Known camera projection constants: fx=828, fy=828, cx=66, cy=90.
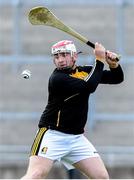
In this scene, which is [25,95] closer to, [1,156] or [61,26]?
[1,156]

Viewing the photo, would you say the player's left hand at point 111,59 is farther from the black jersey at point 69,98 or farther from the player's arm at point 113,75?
the black jersey at point 69,98

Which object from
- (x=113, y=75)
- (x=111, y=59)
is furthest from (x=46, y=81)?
(x=111, y=59)

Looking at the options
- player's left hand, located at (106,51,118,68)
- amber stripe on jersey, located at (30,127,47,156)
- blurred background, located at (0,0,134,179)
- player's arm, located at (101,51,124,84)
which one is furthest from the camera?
blurred background, located at (0,0,134,179)

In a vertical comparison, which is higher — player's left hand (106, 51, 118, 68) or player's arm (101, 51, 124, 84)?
player's left hand (106, 51, 118, 68)

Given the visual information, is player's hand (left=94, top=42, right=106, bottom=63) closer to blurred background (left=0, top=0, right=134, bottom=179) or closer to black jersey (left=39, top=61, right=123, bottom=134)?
black jersey (left=39, top=61, right=123, bottom=134)

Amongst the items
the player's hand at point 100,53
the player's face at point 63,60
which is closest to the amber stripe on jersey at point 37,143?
the player's face at point 63,60

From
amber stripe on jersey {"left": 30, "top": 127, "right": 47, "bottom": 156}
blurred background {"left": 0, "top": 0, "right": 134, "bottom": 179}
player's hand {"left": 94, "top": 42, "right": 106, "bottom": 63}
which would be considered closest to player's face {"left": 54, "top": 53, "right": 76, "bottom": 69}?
player's hand {"left": 94, "top": 42, "right": 106, "bottom": 63}

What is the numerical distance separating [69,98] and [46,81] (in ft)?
15.3

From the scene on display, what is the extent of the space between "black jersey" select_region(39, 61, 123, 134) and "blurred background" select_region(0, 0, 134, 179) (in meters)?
3.10

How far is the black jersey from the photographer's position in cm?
754

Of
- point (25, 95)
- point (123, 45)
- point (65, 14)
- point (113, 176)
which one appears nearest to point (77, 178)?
point (113, 176)

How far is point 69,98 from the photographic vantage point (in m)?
7.61

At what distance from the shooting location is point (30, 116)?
11.9m

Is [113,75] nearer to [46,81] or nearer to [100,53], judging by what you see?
[100,53]
